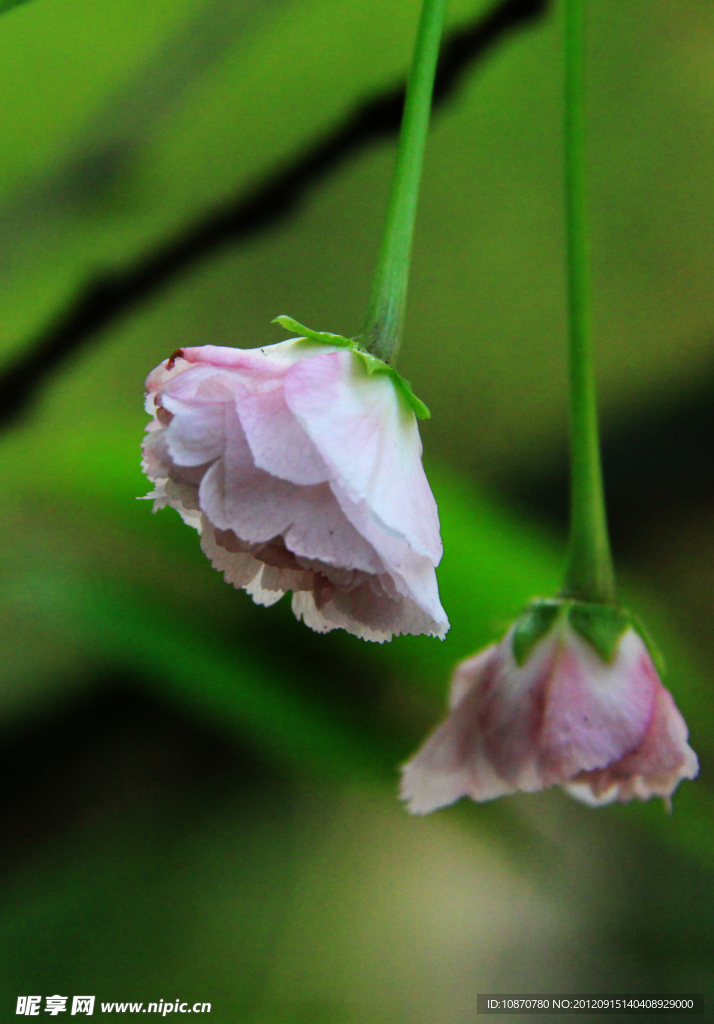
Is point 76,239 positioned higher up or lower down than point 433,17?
higher up

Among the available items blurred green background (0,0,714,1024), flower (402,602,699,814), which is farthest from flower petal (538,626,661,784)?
blurred green background (0,0,714,1024)

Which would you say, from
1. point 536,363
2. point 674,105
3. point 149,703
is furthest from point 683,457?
point 149,703

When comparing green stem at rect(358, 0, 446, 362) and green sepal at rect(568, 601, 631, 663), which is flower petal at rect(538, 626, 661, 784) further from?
green stem at rect(358, 0, 446, 362)

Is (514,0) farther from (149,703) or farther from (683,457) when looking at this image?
(149,703)

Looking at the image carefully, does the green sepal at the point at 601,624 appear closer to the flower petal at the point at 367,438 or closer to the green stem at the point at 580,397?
the green stem at the point at 580,397

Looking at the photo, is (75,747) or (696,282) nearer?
(75,747)

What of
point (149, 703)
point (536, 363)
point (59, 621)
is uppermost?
point (536, 363)

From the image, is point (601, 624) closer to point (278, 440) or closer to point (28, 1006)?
point (278, 440)

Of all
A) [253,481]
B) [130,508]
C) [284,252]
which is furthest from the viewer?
[284,252]
